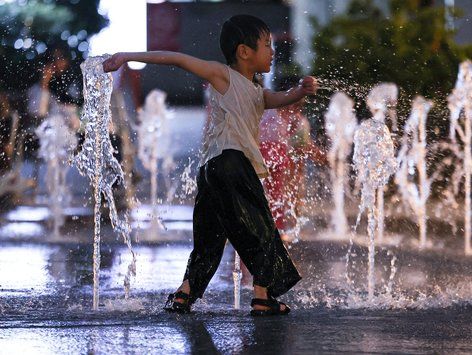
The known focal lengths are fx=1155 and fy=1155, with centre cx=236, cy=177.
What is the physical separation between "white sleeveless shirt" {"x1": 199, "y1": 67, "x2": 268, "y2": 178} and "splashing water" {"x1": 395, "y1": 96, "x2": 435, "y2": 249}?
287 inches

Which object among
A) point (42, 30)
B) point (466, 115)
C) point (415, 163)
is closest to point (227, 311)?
point (466, 115)

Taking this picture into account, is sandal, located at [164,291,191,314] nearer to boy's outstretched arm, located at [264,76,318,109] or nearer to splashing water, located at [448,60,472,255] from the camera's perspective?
boy's outstretched arm, located at [264,76,318,109]

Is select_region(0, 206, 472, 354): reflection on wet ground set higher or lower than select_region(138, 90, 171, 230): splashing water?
lower

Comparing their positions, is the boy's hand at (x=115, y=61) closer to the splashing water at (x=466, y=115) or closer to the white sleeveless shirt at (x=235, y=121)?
the white sleeveless shirt at (x=235, y=121)

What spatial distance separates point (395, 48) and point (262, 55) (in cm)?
1572

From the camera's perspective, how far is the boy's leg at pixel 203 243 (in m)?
4.60

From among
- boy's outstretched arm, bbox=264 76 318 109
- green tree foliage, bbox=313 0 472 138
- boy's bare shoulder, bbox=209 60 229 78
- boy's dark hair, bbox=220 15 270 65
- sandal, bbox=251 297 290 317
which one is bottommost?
sandal, bbox=251 297 290 317

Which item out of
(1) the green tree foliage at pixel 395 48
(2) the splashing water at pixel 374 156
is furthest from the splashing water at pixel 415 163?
(2) the splashing water at pixel 374 156

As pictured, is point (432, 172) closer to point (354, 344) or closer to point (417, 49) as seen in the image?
point (417, 49)

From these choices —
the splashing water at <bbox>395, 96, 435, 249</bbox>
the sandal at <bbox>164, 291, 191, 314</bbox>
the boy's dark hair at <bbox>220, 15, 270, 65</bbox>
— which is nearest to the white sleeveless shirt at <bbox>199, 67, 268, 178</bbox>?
the boy's dark hair at <bbox>220, 15, 270, 65</bbox>

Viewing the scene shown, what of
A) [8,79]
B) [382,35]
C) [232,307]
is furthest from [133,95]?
[232,307]

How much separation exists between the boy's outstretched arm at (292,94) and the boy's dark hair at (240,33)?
0.21 m

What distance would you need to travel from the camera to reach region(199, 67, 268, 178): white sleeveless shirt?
4441 mm

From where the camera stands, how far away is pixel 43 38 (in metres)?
24.3
